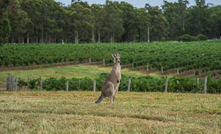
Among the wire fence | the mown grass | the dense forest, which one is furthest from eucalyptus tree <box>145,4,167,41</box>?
the wire fence

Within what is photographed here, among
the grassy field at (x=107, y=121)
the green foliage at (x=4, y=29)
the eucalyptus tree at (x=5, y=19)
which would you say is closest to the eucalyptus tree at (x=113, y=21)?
the eucalyptus tree at (x=5, y=19)

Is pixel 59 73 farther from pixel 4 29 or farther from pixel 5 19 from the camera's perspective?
pixel 5 19

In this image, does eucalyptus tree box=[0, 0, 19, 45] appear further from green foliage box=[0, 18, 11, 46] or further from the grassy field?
the grassy field

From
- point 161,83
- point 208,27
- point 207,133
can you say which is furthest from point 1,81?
point 208,27

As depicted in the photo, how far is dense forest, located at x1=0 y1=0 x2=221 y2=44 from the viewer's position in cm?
8881

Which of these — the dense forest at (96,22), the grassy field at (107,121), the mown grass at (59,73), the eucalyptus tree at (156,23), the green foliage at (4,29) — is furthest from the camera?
the eucalyptus tree at (156,23)

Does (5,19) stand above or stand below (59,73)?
above

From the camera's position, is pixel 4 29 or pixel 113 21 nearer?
pixel 4 29

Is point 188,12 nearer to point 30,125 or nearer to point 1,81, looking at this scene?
point 1,81

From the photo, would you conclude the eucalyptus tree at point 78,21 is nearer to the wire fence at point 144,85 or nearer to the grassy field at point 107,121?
the wire fence at point 144,85

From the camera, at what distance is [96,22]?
102375 mm

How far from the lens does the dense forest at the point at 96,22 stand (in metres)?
88.8

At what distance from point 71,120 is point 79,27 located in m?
88.8

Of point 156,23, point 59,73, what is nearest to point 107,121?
point 59,73
